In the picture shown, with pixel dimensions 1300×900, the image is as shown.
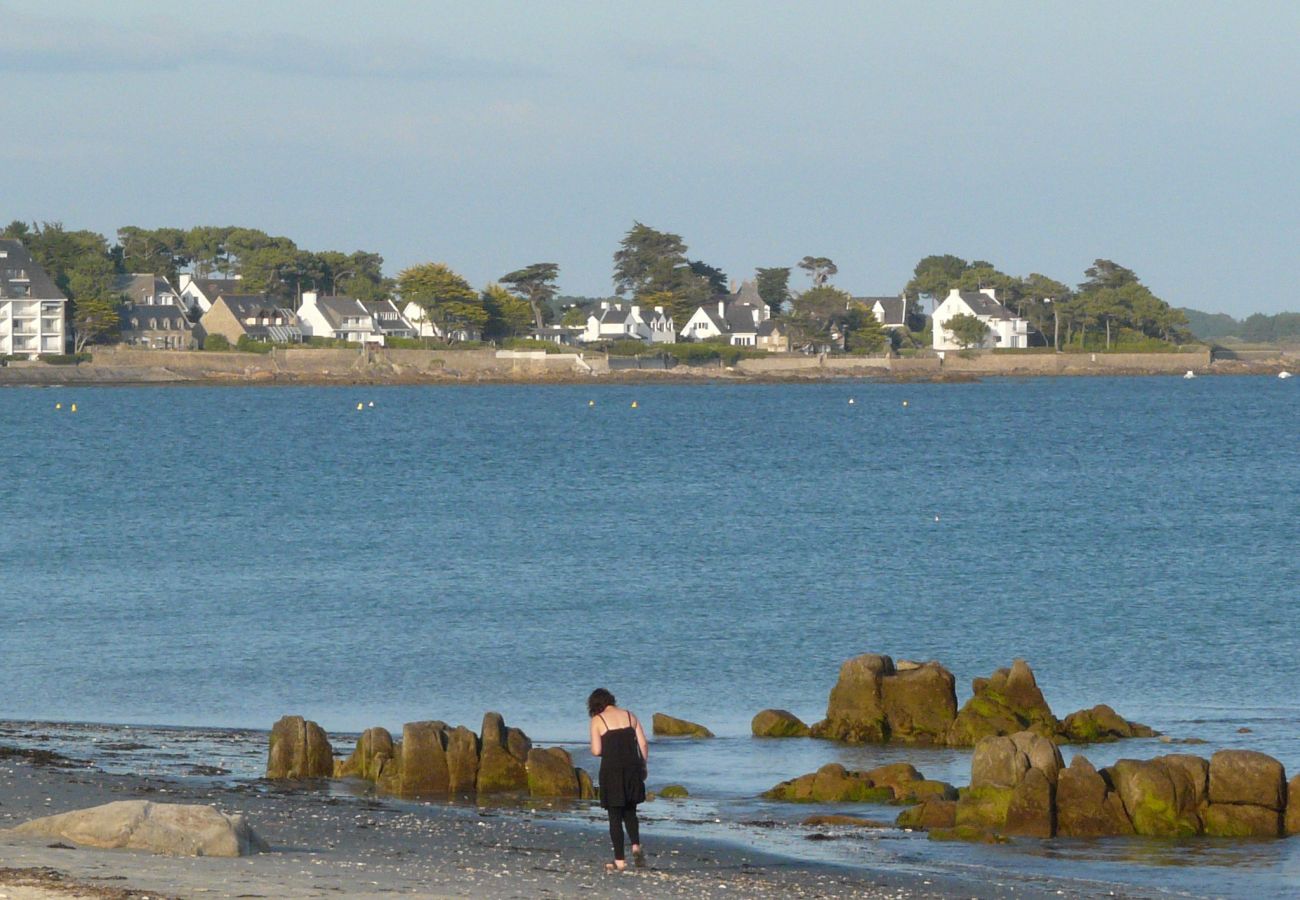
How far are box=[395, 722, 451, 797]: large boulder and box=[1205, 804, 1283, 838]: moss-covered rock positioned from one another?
7519 millimetres

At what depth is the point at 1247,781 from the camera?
53.7ft

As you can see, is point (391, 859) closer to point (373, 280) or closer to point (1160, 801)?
point (1160, 801)

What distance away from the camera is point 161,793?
56.0 feet

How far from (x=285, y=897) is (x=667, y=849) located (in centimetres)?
426

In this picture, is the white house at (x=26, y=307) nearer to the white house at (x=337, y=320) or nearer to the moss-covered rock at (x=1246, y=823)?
the white house at (x=337, y=320)

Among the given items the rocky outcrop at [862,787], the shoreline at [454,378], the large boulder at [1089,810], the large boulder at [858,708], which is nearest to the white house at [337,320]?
the shoreline at [454,378]

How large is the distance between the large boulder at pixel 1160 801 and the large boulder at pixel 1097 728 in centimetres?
475

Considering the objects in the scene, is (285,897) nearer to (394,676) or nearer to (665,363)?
(394,676)

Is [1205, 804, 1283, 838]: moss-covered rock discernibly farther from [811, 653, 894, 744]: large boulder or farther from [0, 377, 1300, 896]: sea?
[811, 653, 894, 744]: large boulder

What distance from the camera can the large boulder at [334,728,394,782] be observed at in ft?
61.2

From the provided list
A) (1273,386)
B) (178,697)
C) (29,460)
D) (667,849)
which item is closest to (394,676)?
(178,697)

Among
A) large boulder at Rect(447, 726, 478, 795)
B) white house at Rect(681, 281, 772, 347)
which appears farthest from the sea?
white house at Rect(681, 281, 772, 347)

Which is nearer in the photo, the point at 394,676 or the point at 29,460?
the point at 394,676

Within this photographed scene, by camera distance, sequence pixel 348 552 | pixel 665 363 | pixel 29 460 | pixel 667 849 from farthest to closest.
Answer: pixel 665 363
pixel 29 460
pixel 348 552
pixel 667 849
